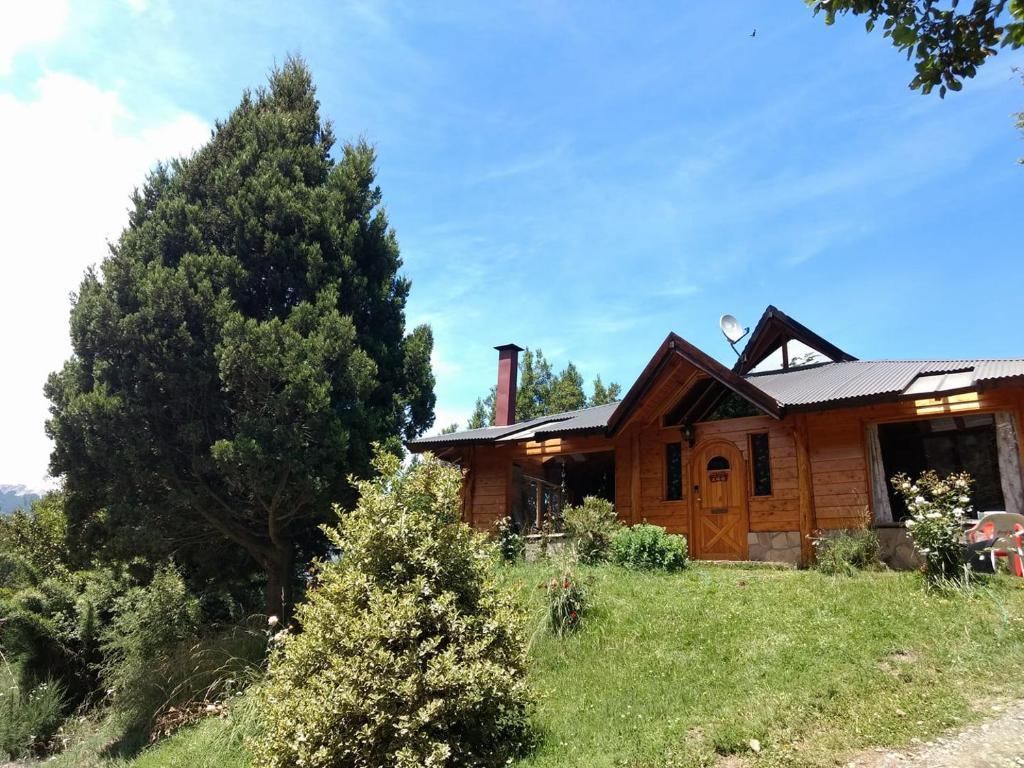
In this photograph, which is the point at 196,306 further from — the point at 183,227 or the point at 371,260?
the point at 371,260

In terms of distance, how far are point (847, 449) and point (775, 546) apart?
2.21 m

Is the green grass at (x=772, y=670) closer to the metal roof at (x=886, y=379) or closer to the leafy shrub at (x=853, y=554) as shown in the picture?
the leafy shrub at (x=853, y=554)

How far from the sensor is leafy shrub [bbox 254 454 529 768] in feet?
16.9

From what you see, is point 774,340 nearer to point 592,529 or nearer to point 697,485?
point 697,485

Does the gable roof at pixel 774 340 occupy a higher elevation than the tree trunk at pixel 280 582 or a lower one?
higher

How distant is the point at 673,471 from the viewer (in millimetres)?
14594

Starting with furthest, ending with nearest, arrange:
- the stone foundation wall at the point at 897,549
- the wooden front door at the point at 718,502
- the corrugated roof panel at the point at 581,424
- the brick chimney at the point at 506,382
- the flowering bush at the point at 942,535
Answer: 1. the brick chimney at the point at 506,382
2. the corrugated roof panel at the point at 581,424
3. the wooden front door at the point at 718,502
4. the stone foundation wall at the point at 897,549
5. the flowering bush at the point at 942,535

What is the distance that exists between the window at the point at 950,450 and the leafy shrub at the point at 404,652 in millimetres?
10469

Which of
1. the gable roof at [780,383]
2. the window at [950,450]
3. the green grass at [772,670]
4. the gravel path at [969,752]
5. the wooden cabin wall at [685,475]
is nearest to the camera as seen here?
the gravel path at [969,752]

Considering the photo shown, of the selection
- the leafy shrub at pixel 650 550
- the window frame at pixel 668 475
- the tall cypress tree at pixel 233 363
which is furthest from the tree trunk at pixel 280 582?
the window frame at pixel 668 475

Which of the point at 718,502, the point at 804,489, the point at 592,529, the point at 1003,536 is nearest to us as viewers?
the point at 1003,536

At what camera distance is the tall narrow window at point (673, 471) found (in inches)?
567

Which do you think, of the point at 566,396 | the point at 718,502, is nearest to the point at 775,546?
the point at 718,502

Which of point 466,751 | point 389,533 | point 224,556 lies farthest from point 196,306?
point 466,751
